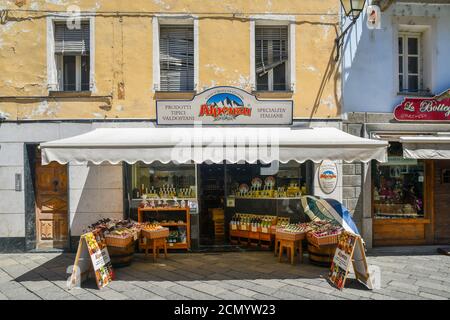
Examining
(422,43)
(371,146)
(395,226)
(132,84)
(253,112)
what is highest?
(422,43)

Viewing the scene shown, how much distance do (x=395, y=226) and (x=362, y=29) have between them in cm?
491

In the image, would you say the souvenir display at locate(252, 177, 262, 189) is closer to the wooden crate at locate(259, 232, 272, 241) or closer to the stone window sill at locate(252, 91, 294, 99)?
the wooden crate at locate(259, 232, 272, 241)

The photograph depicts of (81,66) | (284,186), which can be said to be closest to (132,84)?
(81,66)

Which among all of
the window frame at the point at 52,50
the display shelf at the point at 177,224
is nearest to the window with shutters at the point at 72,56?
the window frame at the point at 52,50

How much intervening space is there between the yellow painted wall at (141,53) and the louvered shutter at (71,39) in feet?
0.99

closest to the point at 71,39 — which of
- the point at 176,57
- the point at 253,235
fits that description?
the point at 176,57

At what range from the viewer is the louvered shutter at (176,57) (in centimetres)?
792

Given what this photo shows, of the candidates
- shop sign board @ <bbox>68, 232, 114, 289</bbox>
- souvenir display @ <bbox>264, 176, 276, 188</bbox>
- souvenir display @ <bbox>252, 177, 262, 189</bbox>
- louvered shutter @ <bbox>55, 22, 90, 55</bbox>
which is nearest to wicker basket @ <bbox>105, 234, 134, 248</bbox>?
shop sign board @ <bbox>68, 232, 114, 289</bbox>

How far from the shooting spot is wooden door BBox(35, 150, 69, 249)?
25.7 ft

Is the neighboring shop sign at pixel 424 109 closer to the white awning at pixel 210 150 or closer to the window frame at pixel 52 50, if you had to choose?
the white awning at pixel 210 150

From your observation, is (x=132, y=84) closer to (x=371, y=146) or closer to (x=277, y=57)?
(x=277, y=57)

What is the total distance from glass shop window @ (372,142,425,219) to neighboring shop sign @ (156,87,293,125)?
118 inches

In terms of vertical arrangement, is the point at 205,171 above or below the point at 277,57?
below

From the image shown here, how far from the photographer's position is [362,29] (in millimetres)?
7859
